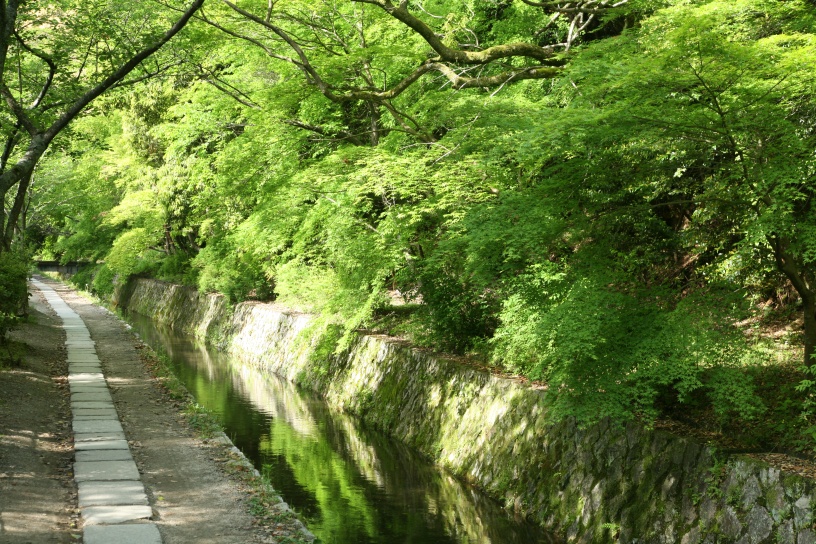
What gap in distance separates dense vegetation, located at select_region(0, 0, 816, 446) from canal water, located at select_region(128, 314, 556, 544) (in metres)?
2.08

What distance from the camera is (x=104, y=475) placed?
8.69 meters

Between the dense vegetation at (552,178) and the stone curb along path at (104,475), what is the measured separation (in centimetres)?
477

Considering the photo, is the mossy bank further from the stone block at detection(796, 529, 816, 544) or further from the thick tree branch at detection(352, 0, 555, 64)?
the thick tree branch at detection(352, 0, 555, 64)

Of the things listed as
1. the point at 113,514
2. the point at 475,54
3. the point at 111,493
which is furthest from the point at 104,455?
the point at 475,54

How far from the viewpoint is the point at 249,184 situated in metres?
17.6

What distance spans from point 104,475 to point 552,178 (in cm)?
640

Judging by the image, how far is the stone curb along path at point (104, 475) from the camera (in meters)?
6.97

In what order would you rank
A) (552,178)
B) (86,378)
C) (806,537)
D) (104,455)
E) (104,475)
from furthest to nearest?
(86,378) < (104,455) < (552,178) < (104,475) < (806,537)

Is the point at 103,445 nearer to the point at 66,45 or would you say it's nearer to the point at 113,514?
the point at 113,514

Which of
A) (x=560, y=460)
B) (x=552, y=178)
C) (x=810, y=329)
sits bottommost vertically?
(x=560, y=460)

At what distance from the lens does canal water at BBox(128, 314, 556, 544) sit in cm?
962

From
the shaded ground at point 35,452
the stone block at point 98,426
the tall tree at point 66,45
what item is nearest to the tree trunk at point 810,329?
the shaded ground at point 35,452

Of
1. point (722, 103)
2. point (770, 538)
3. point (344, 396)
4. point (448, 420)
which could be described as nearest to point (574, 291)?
point (722, 103)

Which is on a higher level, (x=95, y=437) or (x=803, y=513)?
(x=803, y=513)
